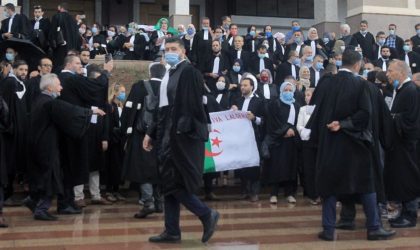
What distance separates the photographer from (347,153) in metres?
6.77

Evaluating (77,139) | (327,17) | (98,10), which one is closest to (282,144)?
(77,139)

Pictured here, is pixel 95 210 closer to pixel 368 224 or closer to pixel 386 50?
pixel 368 224

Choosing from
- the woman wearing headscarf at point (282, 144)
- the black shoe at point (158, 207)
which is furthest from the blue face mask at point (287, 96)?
the black shoe at point (158, 207)

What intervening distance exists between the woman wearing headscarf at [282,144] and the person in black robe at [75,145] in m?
2.93

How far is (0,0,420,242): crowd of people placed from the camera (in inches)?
255

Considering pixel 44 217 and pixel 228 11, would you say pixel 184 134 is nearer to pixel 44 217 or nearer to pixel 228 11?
pixel 44 217

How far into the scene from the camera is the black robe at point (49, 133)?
805cm

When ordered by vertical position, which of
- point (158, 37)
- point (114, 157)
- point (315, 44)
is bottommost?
point (114, 157)

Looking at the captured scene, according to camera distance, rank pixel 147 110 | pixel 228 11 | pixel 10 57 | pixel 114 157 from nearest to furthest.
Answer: pixel 147 110, pixel 114 157, pixel 10 57, pixel 228 11

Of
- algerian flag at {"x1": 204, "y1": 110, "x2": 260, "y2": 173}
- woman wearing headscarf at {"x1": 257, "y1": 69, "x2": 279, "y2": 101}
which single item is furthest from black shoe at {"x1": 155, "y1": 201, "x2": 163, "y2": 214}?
woman wearing headscarf at {"x1": 257, "y1": 69, "x2": 279, "y2": 101}

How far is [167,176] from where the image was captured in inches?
249

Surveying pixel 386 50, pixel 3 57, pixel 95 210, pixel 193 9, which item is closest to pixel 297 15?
pixel 193 9

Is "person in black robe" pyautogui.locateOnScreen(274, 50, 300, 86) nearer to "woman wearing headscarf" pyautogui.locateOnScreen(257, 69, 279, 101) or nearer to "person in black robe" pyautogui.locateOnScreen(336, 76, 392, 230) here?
"woman wearing headscarf" pyautogui.locateOnScreen(257, 69, 279, 101)

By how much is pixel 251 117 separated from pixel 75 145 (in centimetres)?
310
